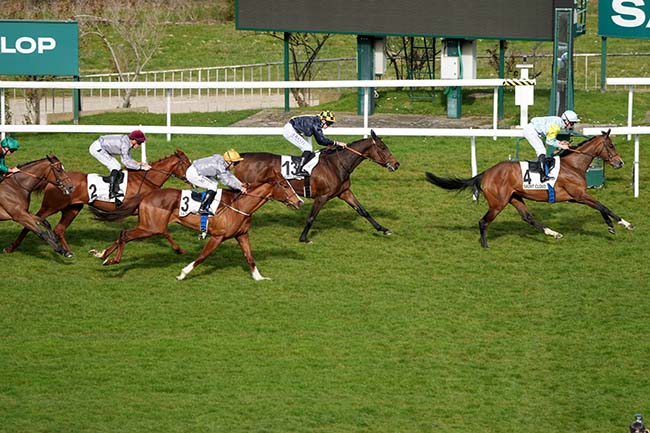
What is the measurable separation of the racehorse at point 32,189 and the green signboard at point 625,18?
31.1ft

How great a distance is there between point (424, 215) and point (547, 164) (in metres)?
2.12

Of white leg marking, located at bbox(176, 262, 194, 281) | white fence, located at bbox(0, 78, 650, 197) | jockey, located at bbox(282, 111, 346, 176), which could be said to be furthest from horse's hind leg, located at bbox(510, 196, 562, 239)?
white leg marking, located at bbox(176, 262, 194, 281)

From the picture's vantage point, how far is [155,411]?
9.91 meters

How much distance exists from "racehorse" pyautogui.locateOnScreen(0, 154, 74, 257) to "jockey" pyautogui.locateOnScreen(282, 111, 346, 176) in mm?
2809

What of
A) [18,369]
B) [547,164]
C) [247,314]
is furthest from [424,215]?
[18,369]

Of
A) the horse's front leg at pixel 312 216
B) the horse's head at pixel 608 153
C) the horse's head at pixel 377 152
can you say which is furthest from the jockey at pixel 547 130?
the horse's front leg at pixel 312 216

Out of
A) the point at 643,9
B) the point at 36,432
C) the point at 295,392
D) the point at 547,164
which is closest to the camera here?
the point at 36,432

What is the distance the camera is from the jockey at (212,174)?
13.5 metres

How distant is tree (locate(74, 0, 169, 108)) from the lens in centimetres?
2831

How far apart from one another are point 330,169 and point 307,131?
59 centimetres

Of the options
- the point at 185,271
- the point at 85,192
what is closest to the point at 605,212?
the point at 185,271

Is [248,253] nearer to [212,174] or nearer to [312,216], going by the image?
[212,174]

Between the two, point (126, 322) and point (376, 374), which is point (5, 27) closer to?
point (126, 322)

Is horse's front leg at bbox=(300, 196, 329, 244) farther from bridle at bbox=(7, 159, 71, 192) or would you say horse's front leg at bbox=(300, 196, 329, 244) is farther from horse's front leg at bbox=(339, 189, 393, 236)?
bridle at bbox=(7, 159, 71, 192)
